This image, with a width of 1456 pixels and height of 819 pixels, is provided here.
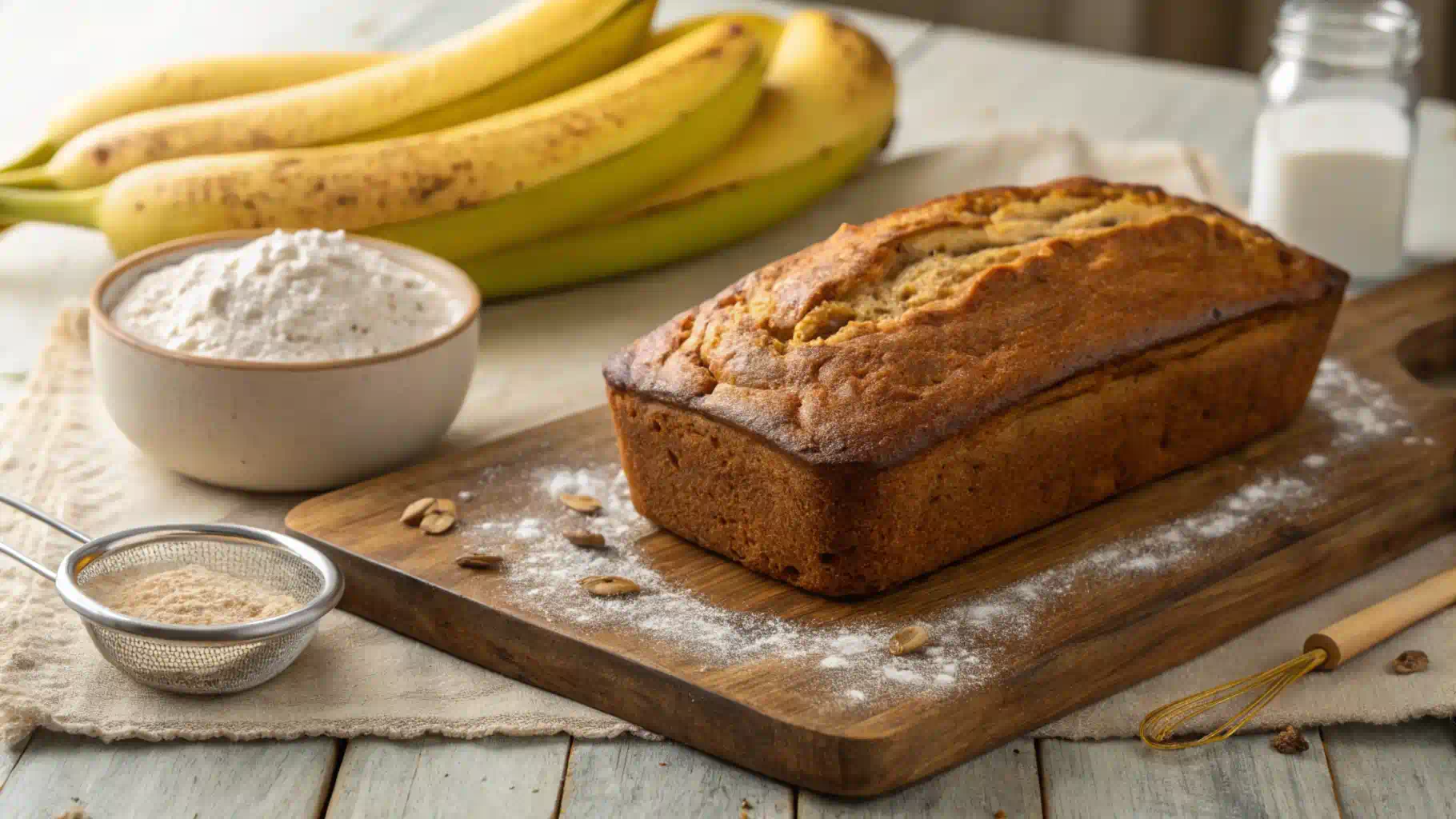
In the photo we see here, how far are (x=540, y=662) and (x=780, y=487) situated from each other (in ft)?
0.98

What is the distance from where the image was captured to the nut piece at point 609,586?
1.63 metres

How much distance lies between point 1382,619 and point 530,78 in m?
1.53

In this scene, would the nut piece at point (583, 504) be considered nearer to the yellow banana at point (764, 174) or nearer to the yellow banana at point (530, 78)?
the yellow banana at point (764, 174)

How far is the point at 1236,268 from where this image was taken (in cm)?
195

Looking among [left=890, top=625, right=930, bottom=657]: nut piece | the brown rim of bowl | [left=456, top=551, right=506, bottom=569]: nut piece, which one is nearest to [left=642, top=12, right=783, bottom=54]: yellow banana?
the brown rim of bowl

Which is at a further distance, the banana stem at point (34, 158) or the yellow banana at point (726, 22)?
the yellow banana at point (726, 22)

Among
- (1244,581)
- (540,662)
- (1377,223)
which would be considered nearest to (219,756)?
(540,662)

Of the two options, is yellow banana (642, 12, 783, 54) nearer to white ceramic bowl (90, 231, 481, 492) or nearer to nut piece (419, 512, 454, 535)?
white ceramic bowl (90, 231, 481, 492)

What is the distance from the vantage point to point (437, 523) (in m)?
1.77

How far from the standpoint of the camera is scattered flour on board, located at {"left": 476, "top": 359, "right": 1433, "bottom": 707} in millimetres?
1505

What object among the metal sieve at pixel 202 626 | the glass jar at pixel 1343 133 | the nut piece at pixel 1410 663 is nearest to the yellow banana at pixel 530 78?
the metal sieve at pixel 202 626

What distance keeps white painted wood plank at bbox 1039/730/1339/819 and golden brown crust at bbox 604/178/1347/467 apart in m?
0.34

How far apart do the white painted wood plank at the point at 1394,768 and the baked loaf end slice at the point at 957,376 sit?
41 centimetres

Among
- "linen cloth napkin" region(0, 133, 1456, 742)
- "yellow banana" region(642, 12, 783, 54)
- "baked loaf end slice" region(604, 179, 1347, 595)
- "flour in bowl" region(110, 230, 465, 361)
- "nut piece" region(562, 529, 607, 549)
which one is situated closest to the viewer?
"linen cloth napkin" region(0, 133, 1456, 742)
